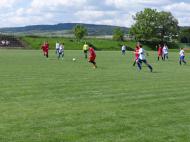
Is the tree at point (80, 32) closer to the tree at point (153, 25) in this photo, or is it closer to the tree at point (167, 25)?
the tree at point (153, 25)

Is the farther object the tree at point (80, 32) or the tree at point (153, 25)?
the tree at point (80, 32)

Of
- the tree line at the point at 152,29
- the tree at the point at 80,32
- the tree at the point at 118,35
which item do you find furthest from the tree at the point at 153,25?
the tree at the point at 80,32

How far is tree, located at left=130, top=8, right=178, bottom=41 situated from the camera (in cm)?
14038

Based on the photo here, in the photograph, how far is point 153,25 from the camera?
478 ft

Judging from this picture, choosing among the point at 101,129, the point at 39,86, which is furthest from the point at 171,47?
the point at 101,129

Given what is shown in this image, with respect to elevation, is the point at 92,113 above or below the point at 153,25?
below

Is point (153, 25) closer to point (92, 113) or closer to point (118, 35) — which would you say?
point (118, 35)

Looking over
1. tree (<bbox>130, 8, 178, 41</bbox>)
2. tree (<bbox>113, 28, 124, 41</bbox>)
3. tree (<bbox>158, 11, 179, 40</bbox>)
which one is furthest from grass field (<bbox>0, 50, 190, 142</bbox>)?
tree (<bbox>158, 11, 179, 40</bbox>)

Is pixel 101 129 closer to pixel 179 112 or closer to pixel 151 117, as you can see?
pixel 151 117

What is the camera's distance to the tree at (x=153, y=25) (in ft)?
461

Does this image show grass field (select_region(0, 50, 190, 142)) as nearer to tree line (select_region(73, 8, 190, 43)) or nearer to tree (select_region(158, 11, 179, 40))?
tree line (select_region(73, 8, 190, 43))

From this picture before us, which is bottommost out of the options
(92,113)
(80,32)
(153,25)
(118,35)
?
(92,113)

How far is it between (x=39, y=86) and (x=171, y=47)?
11362 centimetres

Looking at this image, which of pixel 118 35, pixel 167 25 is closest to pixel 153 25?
pixel 167 25
